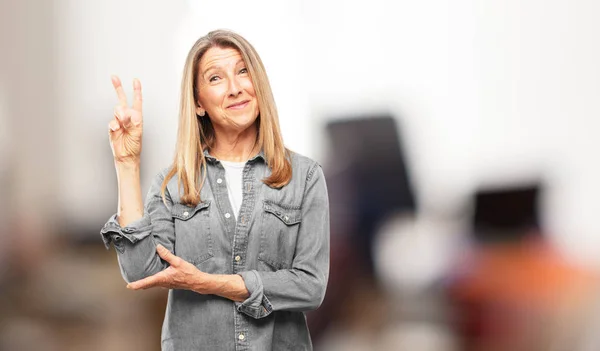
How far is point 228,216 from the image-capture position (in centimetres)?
150

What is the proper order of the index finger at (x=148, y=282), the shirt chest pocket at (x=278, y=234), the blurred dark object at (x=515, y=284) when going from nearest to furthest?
the index finger at (x=148, y=282) → the shirt chest pocket at (x=278, y=234) → the blurred dark object at (x=515, y=284)

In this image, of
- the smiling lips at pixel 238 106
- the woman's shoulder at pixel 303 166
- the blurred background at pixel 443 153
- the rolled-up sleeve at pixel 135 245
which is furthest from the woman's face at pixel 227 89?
the blurred background at pixel 443 153

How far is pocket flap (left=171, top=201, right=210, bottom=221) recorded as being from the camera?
1496mm

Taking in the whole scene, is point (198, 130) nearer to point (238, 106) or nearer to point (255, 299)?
point (238, 106)

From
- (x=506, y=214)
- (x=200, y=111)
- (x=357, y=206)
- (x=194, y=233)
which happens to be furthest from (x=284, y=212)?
(x=506, y=214)

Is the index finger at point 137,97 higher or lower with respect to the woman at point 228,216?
higher

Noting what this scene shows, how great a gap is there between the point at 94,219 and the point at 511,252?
56.7 inches

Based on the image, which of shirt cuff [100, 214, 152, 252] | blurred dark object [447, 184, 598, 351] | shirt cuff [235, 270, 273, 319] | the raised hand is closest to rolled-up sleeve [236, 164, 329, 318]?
shirt cuff [235, 270, 273, 319]

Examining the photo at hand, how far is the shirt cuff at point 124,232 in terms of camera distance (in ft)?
4.61

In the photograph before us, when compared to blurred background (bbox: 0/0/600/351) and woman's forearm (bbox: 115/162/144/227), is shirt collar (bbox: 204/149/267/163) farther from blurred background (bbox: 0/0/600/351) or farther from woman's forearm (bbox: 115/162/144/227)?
blurred background (bbox: 0/0/600/351)

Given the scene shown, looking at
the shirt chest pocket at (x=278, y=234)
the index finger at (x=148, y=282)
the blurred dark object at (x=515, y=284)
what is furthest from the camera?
the blurred dark object at (x=515, y=284)

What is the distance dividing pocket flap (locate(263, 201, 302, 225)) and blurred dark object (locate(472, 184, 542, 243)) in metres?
1.13

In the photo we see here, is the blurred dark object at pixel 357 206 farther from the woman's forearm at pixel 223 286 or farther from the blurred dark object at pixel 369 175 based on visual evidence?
the woman's forearm at pixel 223 286

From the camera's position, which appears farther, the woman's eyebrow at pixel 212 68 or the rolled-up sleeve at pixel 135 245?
the woman's eyebrow at pixel 212 68
